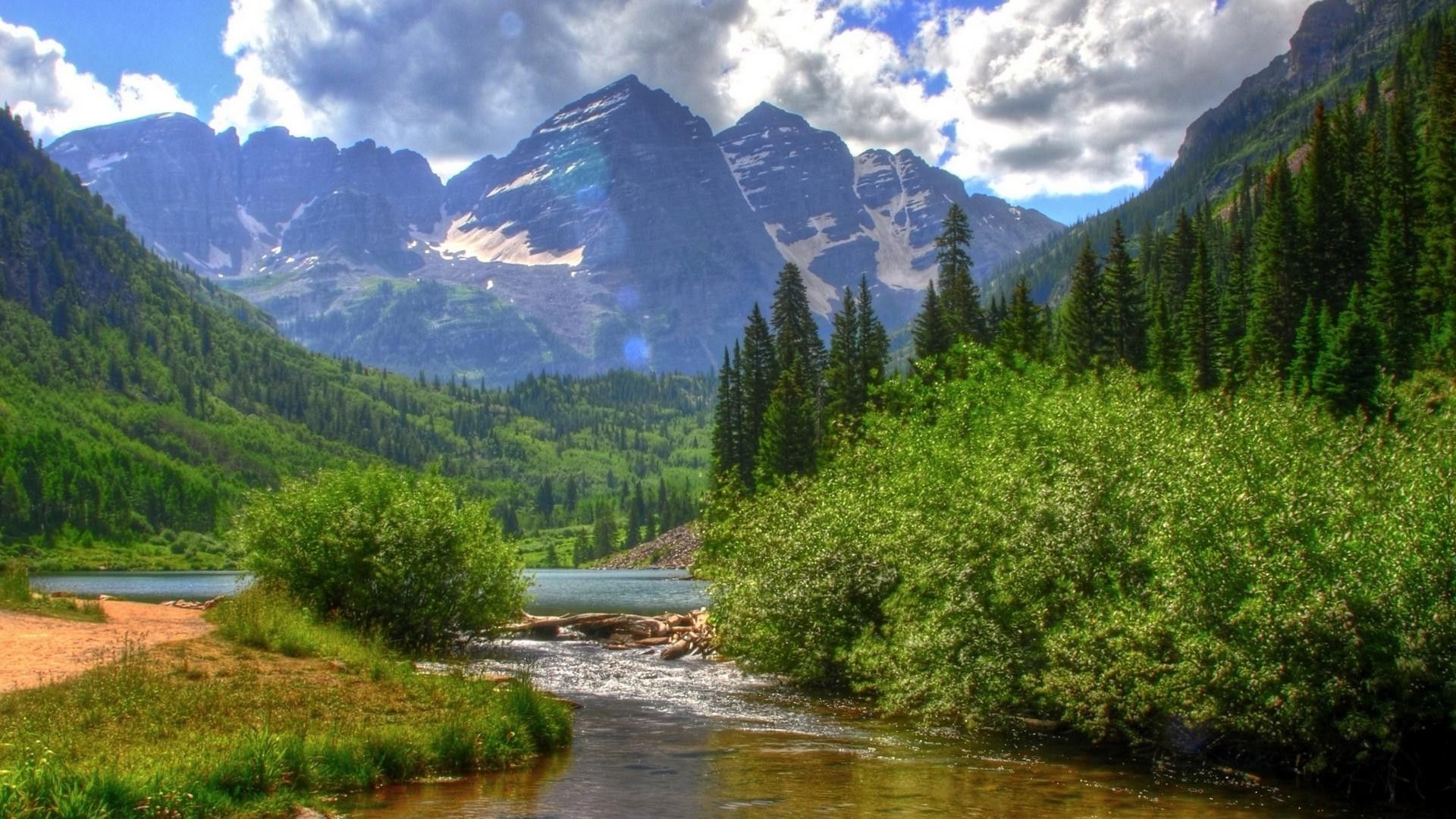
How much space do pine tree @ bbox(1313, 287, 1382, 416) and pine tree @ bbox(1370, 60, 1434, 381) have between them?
158 cm

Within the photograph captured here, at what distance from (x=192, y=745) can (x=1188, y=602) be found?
18900mm

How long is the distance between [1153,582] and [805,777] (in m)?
8.57

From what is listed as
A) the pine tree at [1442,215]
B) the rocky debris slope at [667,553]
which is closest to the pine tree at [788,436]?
the pine tree at [1442,215]

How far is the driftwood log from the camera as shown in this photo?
46209 mm

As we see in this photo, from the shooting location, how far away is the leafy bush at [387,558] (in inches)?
1451

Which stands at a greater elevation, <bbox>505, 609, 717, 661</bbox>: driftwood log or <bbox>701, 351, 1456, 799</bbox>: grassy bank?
<bbox>701, 351, 1456, 799</bbox>: grassy bank

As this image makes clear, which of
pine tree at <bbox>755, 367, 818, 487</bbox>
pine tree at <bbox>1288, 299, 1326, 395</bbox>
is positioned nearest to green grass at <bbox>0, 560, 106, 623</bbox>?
pine tree at <bbox>755, 367, 818, 487</bbox>

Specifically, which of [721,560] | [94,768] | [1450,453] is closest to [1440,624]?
[1450,453]

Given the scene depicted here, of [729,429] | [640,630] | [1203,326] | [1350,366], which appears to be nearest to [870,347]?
[729,429]

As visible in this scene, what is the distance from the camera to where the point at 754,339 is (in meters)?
114

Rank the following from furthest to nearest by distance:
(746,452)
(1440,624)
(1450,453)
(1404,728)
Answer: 1. (746,452)
2. (1450,453)
3. (1404,728)
4. (1440,624)

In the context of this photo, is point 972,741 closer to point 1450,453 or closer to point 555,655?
point 1450,453

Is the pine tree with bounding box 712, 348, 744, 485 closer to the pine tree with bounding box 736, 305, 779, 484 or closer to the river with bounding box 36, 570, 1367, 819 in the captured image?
the pine tree with bounding box 736, 305, 779, 484

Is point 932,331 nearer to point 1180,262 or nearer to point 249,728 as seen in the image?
point 1180,262
